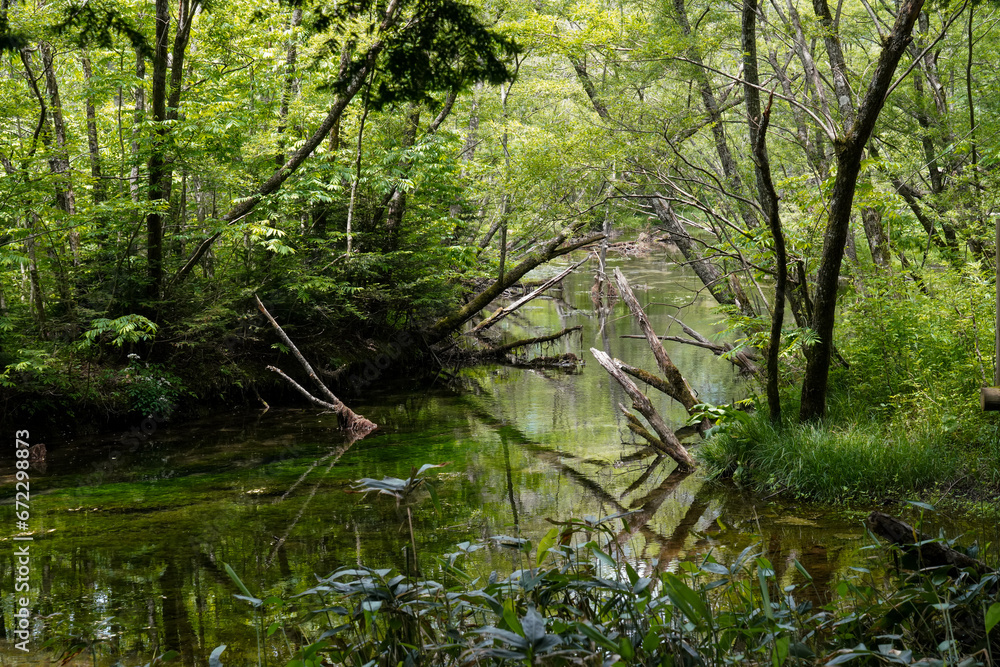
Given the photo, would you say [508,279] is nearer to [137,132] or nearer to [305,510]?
[137,132]

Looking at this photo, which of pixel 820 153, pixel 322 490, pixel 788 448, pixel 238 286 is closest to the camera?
pixel 788 448

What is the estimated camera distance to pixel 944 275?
6074mm

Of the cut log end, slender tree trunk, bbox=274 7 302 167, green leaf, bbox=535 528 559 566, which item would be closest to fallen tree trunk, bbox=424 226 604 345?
slender tree trunk, bbox=274 7 302 167

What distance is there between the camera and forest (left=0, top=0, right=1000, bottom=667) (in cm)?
220

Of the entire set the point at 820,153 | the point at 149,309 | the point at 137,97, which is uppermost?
the point at 137,97

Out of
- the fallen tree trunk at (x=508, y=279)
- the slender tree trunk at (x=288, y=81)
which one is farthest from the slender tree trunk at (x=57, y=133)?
the fallen tree trunk at (x=508, y=279)

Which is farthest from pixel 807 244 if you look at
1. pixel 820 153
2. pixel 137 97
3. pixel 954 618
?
pixel 137 97

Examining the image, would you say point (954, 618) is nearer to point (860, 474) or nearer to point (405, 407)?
point (860, 474)

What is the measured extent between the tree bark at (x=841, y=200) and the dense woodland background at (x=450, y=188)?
0.02 metres

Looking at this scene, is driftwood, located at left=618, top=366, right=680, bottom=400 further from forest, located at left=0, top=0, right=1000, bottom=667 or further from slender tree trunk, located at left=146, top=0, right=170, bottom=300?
slender tree trunk, located at left=146, top=0, right=170, bottom=300

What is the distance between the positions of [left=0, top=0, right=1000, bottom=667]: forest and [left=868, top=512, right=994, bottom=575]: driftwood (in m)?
0.03

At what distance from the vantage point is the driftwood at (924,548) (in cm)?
212

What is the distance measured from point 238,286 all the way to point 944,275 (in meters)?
8.83

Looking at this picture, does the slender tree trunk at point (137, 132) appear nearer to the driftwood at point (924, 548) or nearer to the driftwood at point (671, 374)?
the driftwood at point (671, 374)
